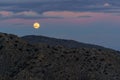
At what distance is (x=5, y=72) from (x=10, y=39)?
18.2 metres

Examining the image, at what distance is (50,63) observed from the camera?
107 metres

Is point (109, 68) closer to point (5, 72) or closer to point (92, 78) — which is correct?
point (92, 78)

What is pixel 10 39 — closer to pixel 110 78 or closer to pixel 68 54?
pixel 68 54

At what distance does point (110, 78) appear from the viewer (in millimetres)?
102875

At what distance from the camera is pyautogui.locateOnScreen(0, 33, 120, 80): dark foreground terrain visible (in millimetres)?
101938

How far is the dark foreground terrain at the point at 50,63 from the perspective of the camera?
10194cm

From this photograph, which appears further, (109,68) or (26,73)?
(109,68)

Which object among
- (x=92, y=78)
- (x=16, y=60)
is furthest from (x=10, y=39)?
(x=92, y=78)

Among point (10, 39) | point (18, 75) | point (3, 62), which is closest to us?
point (18, 75)

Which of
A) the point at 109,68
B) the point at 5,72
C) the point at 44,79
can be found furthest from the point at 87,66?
the point at 5,72

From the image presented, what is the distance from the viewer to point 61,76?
333 feet

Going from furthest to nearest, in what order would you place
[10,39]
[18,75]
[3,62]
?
[10,39]
[3,62]
[18,75]

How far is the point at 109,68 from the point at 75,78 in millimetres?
11261

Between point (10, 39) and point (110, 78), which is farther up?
point (10, 39)
